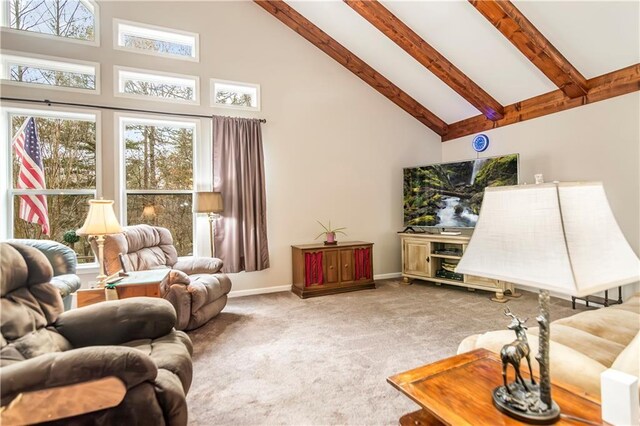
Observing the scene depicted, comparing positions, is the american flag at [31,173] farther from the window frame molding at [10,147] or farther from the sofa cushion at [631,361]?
the sofa cushion at [631,361]


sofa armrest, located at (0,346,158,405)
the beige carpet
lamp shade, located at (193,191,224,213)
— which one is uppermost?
lamp shade, located at (193,191,224,213)

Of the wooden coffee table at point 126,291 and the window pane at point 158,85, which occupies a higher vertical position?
the window pane at point 158,85

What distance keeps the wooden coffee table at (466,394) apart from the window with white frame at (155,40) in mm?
4326

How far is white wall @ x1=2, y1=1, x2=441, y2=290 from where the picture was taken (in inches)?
148

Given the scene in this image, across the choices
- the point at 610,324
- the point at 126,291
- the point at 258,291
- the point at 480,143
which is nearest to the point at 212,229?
the point at 258,291

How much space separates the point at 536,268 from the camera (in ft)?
2.90

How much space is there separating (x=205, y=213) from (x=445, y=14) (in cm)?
359

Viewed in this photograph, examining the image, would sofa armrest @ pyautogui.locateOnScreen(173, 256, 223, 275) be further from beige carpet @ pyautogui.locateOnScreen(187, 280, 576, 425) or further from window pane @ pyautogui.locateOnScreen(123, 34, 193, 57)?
window pane @ pyautogui.locateOnScreen(123, 34, 193, 57)

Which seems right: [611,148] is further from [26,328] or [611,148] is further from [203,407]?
[26,328]

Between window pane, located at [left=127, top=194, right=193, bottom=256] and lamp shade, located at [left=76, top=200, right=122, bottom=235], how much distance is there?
1613 mm

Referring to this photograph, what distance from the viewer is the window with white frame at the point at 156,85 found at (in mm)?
3814

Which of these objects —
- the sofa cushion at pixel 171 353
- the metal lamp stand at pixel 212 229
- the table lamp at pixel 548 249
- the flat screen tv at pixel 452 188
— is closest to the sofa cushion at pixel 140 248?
the metal lamp stand at pixel 212 229

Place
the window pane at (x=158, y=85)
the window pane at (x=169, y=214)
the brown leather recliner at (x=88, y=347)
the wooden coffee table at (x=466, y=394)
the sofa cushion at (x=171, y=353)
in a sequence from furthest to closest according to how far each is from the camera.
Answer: the window pane at (x=169, y=214) < the window pane at (x=158, y=85) < the sofa cushion at (x=171, y=353) < the brown leather recliner at (x=88, y=347) < the wooden coffee table at (x=466, y=394)

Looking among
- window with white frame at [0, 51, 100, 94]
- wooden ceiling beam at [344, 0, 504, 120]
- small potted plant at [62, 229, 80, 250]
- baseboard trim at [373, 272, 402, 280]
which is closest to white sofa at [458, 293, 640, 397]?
wooden ceiling beam at [344, 0, 504, 120]
